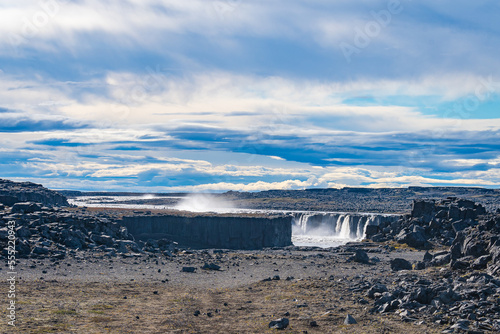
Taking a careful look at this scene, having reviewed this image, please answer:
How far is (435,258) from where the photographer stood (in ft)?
152

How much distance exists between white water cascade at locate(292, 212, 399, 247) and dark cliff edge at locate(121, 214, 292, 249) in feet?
68.9

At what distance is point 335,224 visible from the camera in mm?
153750

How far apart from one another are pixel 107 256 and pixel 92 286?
621 inches

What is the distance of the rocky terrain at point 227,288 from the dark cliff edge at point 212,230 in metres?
45.8

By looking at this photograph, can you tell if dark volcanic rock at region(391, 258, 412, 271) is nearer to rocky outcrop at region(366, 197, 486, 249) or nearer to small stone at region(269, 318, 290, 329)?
small stone at region(269, 318, 290, 329)

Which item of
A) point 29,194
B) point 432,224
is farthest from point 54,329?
point 29,194

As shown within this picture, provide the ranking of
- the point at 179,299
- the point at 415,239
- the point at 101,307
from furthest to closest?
the point at 415,239, the point at 179,299, the point at 101,307

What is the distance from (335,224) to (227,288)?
115954 millimetres

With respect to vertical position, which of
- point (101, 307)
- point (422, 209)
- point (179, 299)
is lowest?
point (179, 299)

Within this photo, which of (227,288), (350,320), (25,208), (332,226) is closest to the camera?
(350,320)

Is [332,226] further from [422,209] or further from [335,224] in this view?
[422,209]

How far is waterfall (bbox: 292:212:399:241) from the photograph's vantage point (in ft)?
463

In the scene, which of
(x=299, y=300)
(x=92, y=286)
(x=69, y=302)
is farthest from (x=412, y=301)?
(x=92, y=286)

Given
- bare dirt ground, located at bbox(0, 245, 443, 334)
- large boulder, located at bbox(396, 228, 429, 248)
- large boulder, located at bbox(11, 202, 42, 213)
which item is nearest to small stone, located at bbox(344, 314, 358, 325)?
bare dirt ground, located at bbox(0, 245, 443, 334)
